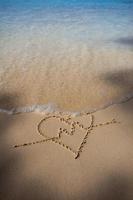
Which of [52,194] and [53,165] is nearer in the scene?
[52,194]

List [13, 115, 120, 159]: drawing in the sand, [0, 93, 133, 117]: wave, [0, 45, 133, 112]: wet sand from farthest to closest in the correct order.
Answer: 1. [0, 45, 133, 112]: wet sand
2. [0, 93, 133, 117]: wave
3. [13, 115, 120, 159]: drawing in the sand

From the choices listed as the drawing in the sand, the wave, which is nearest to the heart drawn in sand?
the drawing in the sand

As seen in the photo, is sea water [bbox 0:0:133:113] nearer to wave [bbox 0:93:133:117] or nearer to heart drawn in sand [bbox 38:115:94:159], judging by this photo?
wave [bbox 0:93:133:117]

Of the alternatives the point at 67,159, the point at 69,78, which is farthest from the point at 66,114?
the point at 69,78

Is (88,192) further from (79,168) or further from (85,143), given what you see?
(85,143)

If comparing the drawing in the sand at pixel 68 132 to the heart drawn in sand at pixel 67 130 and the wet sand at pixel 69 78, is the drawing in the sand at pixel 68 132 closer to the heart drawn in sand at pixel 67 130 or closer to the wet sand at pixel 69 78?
the heart drawn in sand at pixel 67 130

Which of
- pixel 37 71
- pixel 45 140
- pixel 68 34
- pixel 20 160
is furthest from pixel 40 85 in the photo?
pixel 68 34

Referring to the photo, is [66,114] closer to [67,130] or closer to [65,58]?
[67,130]
